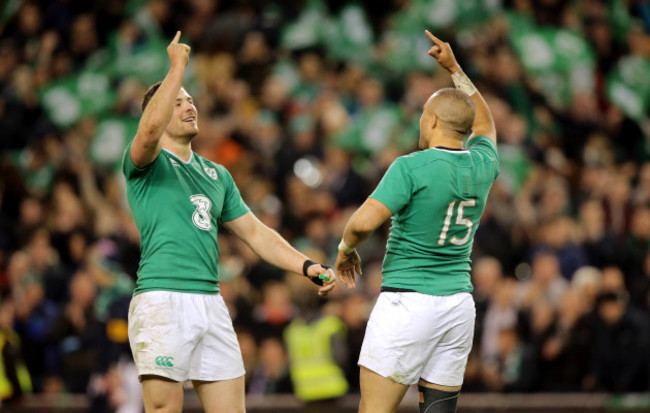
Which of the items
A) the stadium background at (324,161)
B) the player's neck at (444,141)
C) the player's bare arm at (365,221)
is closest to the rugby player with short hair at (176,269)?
the player's bare arm at (365,221)

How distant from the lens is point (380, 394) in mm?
5301

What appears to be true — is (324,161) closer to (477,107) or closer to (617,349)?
(617,349)

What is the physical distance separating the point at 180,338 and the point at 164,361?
142 millimetres

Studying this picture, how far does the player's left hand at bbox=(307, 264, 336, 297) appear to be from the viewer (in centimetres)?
559

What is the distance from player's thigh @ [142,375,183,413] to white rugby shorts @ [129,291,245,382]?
43mm

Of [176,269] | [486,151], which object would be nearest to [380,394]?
[176,269]

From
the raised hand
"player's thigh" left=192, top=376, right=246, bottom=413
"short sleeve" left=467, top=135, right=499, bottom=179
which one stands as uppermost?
the raised hand

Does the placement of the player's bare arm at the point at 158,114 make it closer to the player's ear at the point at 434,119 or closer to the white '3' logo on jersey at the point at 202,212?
the white '3' logo on jersey at the point at 202,212

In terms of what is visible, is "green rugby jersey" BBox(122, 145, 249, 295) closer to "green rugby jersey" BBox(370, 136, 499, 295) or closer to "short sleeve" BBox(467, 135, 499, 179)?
"green rugby jersey" BBox(370, 136, 499, 295)

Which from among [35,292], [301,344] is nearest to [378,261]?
[301,344]

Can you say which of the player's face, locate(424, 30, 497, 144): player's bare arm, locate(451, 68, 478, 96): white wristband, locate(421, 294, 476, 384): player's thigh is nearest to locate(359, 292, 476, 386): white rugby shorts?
locate(421, 294, 476, 384): player's thigh

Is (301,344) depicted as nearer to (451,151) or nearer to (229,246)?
(229,246)

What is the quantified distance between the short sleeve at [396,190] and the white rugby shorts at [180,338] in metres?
1.07

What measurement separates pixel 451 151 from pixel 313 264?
3.26 ft
